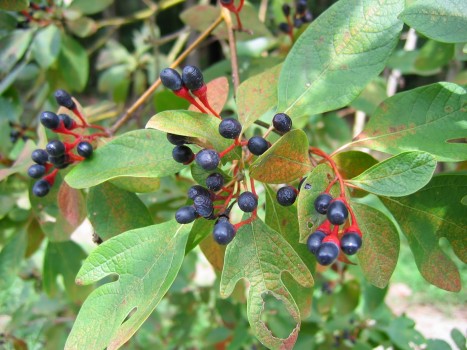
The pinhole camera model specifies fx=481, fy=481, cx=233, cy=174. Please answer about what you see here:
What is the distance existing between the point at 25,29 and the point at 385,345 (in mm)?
2032

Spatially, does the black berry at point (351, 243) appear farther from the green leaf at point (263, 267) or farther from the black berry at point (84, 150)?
the black berry at point (84, 150)

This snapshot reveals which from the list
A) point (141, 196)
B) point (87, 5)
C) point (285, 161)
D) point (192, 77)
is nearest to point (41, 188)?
point (141, 196)

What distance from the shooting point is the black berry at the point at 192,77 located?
93 cm

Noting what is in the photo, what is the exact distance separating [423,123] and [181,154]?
536mm

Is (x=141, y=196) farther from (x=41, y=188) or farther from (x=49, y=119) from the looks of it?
(x=49, y=119)

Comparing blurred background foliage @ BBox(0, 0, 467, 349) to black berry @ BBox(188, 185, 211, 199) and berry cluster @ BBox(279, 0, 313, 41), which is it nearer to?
berry cluster @ BBox(279, 0, 313, 41)

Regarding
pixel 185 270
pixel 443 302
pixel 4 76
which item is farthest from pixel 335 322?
pixel 443 302

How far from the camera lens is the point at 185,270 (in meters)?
2.76

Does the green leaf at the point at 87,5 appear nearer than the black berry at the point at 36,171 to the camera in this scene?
No

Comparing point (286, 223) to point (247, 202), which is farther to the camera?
point (286, 223)

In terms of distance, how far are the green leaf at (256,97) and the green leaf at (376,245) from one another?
312 mm

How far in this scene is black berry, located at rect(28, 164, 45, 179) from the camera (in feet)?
3.96

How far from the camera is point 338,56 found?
3.62 ft

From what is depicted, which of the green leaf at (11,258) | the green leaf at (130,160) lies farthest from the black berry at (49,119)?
the green leaf at (11,258)
